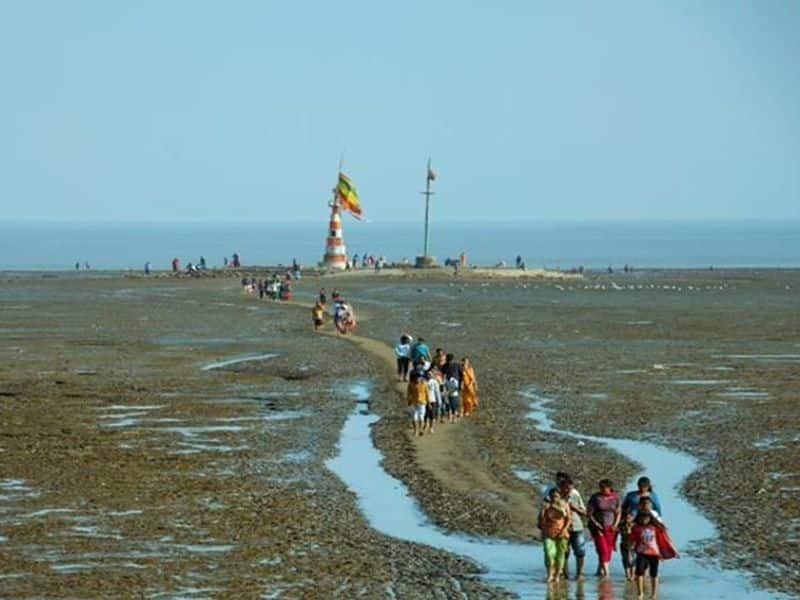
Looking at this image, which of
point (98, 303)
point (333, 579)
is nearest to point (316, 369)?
point (333, 579)

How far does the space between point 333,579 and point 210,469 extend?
8859 millimetres

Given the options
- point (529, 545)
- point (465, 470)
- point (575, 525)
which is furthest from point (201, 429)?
point (575, 525)

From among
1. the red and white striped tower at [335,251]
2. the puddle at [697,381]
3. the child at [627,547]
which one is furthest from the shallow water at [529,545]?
the red and white striped tower at [335,251]

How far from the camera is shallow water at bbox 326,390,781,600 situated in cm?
2075

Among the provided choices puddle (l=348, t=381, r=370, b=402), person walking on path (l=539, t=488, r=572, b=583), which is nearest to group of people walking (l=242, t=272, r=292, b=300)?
puddle (l=348, t=381, r=370, b=402)

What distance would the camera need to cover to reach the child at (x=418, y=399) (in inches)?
1313

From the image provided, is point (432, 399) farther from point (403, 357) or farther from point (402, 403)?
point (403, 357)

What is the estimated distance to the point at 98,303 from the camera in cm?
8381

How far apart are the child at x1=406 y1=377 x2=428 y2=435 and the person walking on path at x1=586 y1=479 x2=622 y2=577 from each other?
12.3 meters

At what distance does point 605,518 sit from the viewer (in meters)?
21.0

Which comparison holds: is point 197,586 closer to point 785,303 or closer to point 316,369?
point 316,369

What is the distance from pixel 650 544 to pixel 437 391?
14630 mm

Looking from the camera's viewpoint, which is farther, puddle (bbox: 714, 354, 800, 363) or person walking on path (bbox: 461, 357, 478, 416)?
puddle (bbox: 714, 354, 800, 363)

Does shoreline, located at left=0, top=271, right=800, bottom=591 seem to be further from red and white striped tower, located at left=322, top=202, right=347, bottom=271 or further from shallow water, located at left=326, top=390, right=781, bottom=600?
red and white striped tower, located at left=322, top=202, right=347, bottom=271
